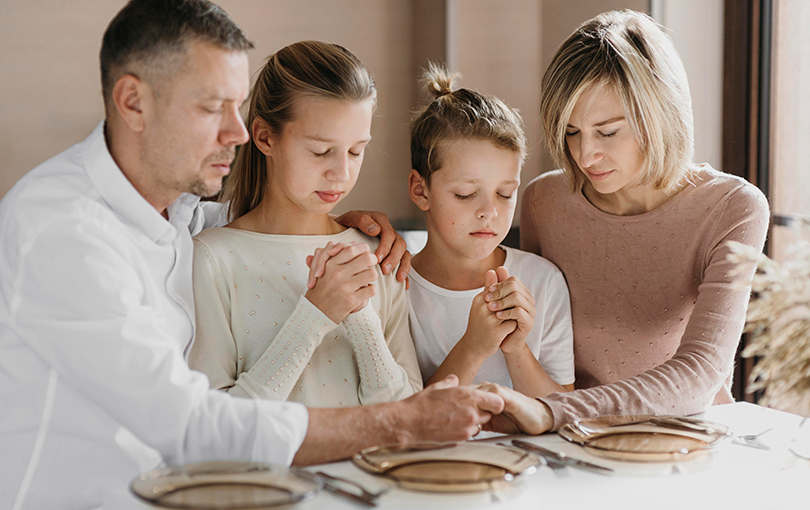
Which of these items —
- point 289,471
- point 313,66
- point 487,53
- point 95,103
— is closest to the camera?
point 289,471

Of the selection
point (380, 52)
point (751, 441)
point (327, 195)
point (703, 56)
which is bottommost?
point (751, 441)

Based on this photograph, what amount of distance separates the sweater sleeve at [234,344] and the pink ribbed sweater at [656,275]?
1.75ft

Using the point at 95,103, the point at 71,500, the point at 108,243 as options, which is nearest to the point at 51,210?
the point at 108,243

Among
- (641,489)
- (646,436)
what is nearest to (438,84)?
(646,436)

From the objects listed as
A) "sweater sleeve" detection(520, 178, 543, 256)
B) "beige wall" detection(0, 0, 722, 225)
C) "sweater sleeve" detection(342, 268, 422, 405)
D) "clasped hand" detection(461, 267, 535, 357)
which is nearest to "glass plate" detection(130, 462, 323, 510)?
"sweater sleeve" detection(342, 268, 422, 405)

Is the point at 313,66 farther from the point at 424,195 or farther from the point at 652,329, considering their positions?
the point at 652,329

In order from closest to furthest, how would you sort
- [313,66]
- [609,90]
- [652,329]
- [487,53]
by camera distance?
[313,66] → [609,90] → [652,329] → [487,53]

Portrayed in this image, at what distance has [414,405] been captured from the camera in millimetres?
948

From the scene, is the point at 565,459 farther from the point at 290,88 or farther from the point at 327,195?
the point at 290,88

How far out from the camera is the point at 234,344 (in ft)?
3.98

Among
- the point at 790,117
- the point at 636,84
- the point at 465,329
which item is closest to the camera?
the point at 636,84

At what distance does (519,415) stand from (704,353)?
41 centimetres

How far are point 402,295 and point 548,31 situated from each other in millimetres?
1942

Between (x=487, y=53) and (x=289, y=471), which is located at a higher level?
(x=487, y=53)
